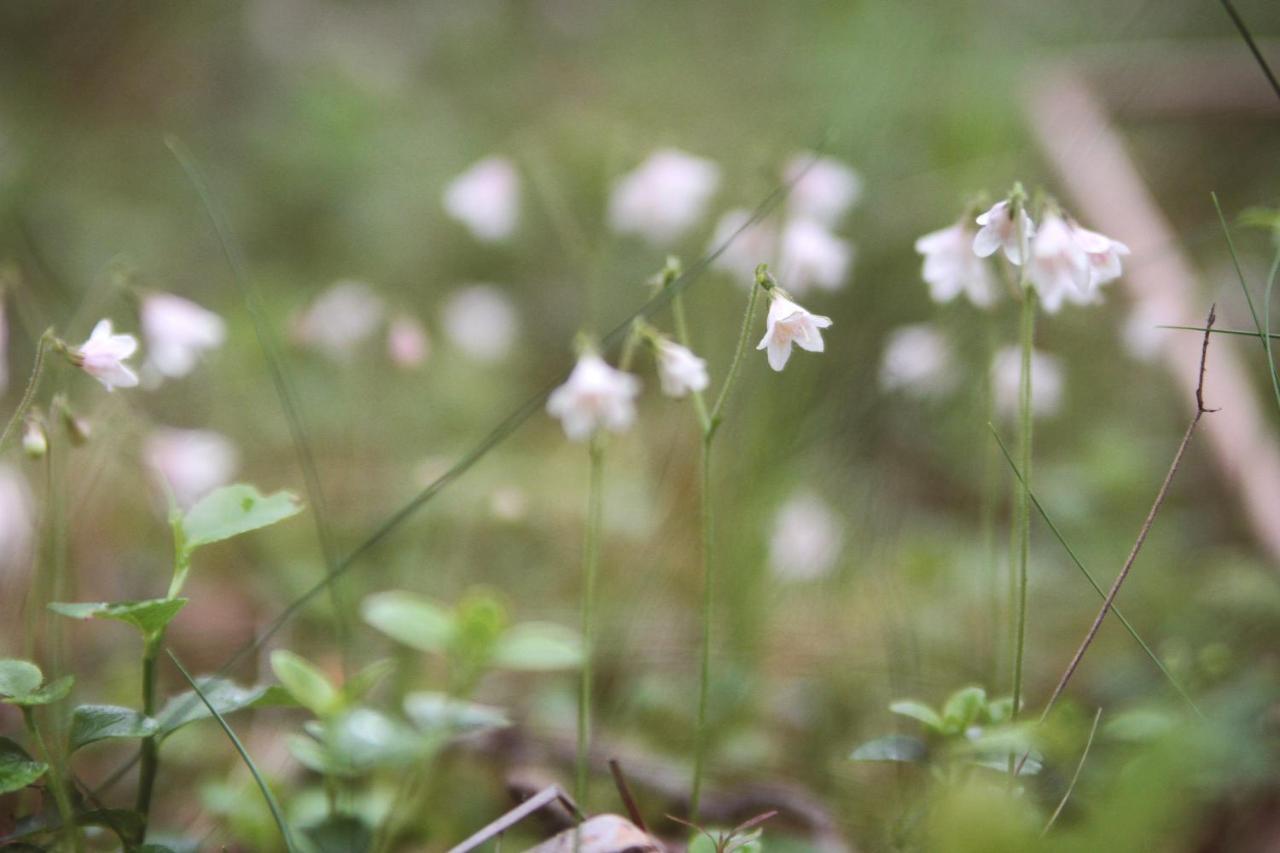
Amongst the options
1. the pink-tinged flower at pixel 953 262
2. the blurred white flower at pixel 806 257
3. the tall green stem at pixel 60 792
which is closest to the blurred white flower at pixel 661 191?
the blurred white flower at pixel 806 257

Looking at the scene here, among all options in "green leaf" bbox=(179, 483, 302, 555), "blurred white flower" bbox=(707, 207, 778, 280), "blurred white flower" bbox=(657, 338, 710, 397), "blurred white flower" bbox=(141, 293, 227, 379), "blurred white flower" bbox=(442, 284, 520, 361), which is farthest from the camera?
"blurred white flower" bbox=(442, 284, 520, 361)

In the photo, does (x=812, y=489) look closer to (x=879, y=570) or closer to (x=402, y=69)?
(x=879, y=570)

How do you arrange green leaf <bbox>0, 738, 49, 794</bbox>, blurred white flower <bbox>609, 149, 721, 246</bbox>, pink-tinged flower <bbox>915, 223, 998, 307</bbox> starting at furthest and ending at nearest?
blurred white flower <bbox>609, 149, 721, 246</bbox>, pink-tinged flower <bbox>915, 223, 998, 307</bbox>, green leaf <bbox>0, 738, 49, 794</bbox>

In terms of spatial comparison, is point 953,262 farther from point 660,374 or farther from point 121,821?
point 121,821

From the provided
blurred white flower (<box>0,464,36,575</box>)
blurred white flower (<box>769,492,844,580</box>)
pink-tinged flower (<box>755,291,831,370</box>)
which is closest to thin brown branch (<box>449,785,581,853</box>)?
pink-tinged flower (<box>755,291,831,370</box>)

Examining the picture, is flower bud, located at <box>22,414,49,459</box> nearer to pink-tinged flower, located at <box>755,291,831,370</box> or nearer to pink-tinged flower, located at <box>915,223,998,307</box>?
pink-tinged flower, located at <box>755,291,831,370</box>

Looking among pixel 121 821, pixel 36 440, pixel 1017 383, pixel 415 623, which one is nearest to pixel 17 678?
pixel 121 821

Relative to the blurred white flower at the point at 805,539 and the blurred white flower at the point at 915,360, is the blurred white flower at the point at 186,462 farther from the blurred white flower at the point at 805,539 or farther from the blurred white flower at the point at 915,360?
the blurred white flower at the point at 915,360
